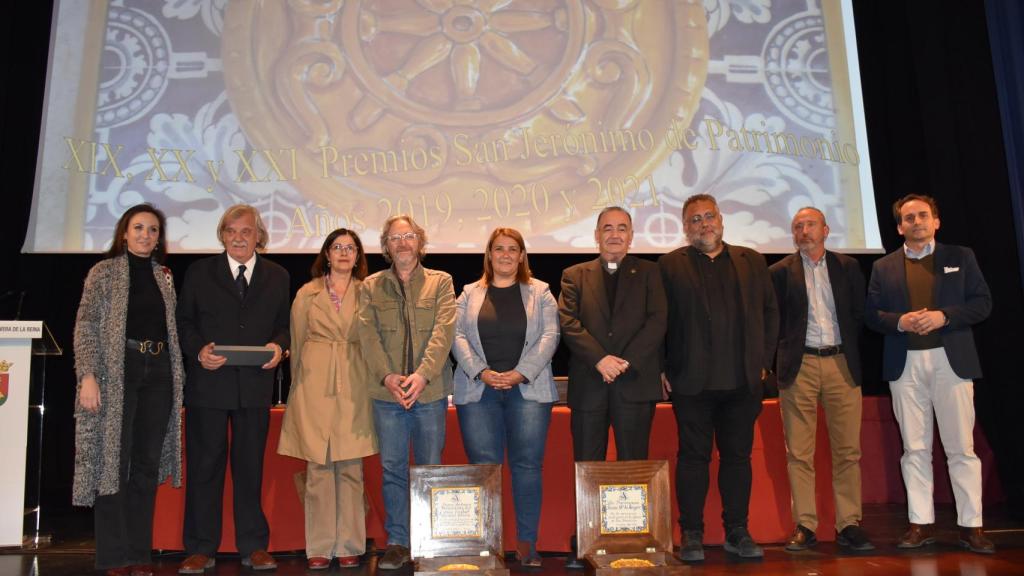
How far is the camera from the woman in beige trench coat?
10.8 feet

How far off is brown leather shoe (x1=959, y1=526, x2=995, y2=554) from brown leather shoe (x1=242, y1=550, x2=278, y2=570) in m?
3.10

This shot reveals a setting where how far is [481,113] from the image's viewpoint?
4566mm

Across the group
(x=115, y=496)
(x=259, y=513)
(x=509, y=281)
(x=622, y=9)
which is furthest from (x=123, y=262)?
(x=622, y=9)

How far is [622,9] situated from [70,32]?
3.35 m

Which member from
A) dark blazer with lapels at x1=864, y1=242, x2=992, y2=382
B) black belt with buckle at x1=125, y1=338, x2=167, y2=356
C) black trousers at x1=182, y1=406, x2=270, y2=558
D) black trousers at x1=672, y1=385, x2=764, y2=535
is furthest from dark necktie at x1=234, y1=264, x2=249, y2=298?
dark blazer with lapels at x1=864, y1=242, x2=992, y2=382

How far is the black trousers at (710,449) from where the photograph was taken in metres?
3.34

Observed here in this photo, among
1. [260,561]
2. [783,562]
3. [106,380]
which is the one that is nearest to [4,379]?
[106,380]

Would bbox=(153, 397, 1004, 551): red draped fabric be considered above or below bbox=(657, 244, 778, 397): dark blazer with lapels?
below

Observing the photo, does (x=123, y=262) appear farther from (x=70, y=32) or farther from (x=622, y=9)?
(x=622, y=9)

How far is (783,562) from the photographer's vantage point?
10.7 ft

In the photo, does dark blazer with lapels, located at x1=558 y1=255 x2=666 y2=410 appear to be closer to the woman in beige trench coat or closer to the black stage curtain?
the woman in beige trench coat

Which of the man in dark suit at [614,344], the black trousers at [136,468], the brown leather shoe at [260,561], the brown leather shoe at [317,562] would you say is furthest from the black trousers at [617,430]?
the black trousers at [136,468]

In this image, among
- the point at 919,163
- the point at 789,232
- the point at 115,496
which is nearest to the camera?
the point at 115,496

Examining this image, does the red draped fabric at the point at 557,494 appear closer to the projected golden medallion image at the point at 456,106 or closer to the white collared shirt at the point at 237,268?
the white collared shirt at the point at 237,268
